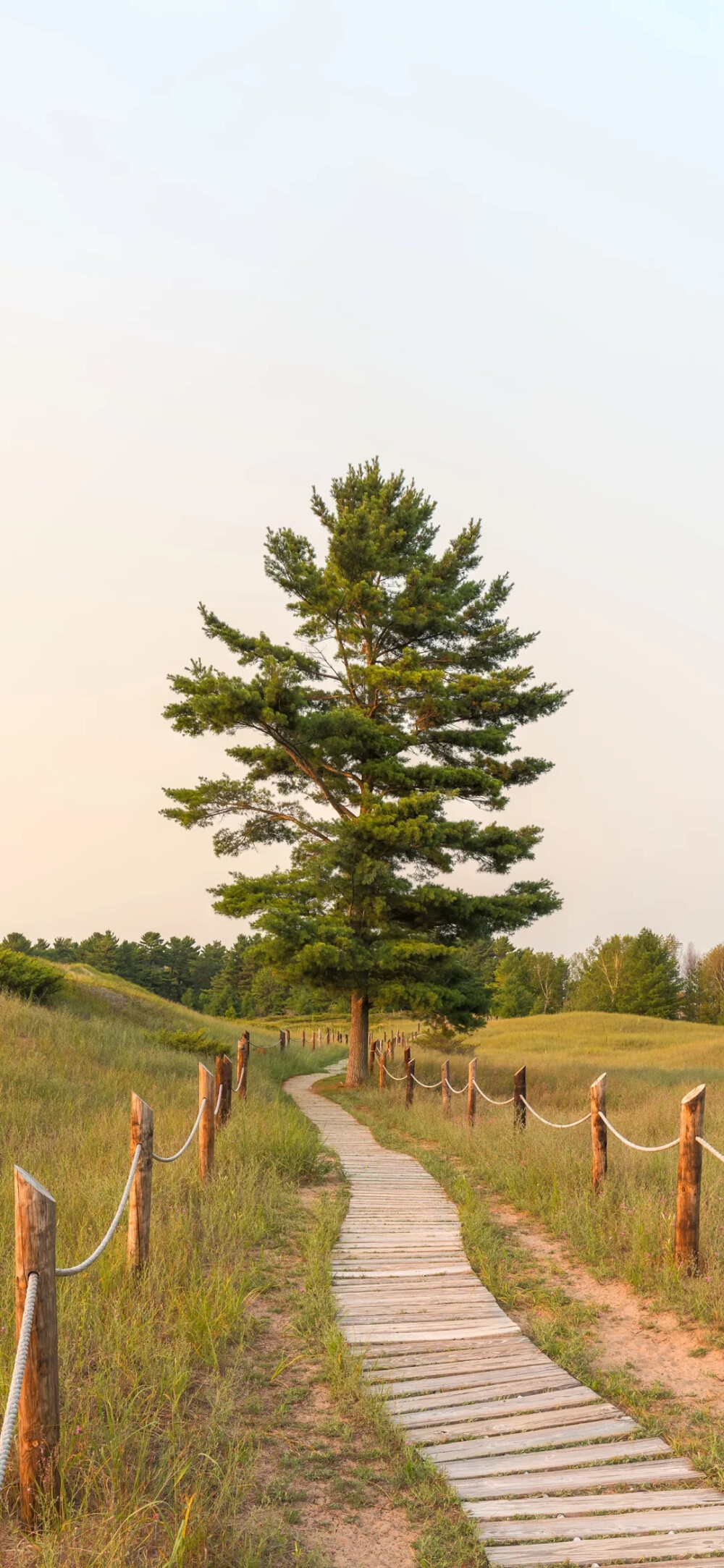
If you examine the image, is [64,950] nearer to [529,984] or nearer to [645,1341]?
[529,984]

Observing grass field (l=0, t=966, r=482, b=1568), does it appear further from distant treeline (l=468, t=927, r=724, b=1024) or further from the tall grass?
distant treeline (l=468, t=927, r=724, b=1024)

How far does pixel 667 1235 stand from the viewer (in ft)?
24.7

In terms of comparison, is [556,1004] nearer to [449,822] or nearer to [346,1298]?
[449,822]

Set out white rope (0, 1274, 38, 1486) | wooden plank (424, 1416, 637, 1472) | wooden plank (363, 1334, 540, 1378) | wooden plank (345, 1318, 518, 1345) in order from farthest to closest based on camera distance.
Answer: wooden plank (345, 1318, 518, 1345)
wooden plank (363, 1334, 540, 1378)
wooden plank (424, 1416, 637, 1472)
white rope (0, 1274, 38, 1486)

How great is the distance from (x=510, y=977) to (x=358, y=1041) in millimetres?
57687

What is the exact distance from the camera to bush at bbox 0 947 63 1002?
20859mm

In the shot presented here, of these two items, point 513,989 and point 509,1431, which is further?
point 513,989

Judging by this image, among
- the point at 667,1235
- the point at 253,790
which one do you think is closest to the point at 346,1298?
the point at 667,1235

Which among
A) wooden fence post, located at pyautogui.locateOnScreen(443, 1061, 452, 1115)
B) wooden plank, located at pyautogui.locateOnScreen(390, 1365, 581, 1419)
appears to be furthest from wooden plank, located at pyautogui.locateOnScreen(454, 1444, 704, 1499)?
wooden fence post, located at pyautogui.locateOnScreen(443, 1061, 452, 1115)

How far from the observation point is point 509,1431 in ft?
15.8

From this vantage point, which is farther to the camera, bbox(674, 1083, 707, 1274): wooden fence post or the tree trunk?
the tree trunk

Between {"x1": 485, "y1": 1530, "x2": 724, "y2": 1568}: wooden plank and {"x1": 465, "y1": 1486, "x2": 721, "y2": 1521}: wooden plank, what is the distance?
0.25 m

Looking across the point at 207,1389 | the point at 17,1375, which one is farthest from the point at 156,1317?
the point at 17,1375

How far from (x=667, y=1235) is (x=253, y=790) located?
17.2 m
